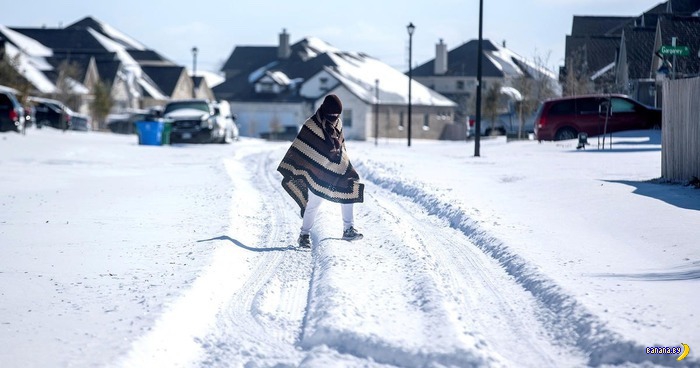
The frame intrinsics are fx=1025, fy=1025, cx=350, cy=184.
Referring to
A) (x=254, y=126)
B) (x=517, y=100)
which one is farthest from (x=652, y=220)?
(x=254, y=126)

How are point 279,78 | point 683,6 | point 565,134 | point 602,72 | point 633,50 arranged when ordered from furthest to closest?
point 279,78
point 602,72
point 633,50
point 683,6
point 565,134

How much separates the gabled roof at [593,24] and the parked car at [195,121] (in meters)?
26.9

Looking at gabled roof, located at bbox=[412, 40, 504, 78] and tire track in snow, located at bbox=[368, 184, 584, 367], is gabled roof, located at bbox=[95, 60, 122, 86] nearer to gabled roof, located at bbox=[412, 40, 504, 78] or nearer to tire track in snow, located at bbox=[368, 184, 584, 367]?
gabled roof, located at bbox=[412, 40, 504, 78]

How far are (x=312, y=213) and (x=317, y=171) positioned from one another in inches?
17.4

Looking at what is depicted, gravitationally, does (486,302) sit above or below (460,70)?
below

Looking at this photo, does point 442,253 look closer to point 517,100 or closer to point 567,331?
point 567,331

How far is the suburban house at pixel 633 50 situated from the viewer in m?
33.6

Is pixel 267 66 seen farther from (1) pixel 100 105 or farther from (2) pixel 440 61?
(1) pixel 100 105

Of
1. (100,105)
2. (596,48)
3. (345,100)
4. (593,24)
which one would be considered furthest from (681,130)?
(345,100)

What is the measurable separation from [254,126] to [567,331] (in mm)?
76074

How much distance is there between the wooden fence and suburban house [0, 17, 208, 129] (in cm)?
5390

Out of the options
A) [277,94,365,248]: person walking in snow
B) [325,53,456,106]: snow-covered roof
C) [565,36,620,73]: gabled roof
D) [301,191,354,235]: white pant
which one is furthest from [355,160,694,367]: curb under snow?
[325,53,456,106]: snow-covered roof

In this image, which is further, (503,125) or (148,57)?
(148,57)

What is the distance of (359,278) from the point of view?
27.7 feet
